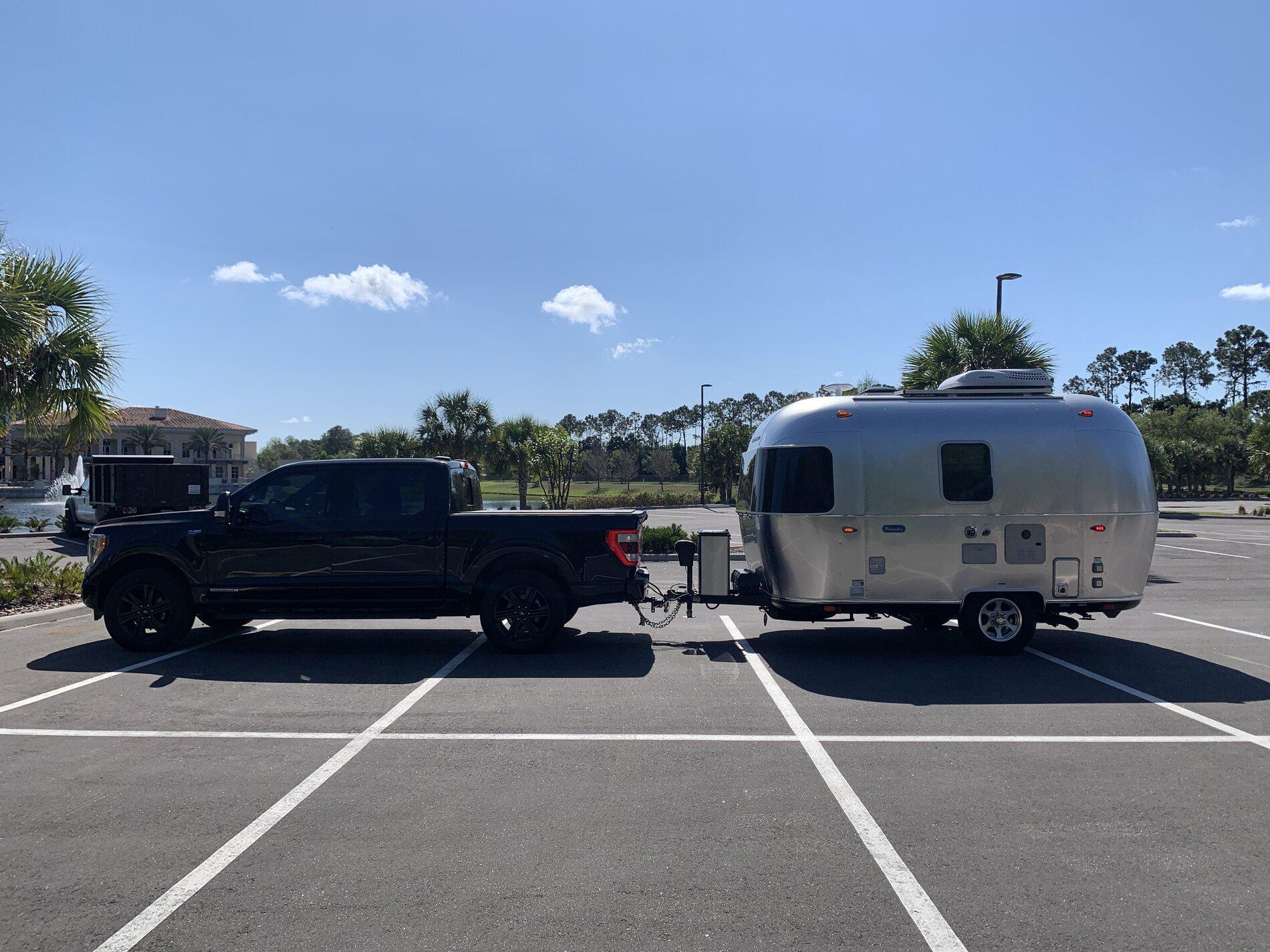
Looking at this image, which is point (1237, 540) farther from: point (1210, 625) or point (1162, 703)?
point (1162, 703)

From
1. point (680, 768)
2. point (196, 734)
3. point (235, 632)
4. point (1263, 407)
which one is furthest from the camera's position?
point (1263, 407)

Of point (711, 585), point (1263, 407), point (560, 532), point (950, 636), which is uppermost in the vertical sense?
point (1263, 407)

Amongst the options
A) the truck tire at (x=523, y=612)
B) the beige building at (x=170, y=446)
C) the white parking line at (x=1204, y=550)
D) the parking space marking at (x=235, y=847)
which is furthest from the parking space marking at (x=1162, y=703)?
the beige building at (x=170, y=446)

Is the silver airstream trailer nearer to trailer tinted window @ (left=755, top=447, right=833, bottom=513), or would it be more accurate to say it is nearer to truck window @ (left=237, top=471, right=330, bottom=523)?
trailer tinted window @ (left=755, top=447, right=833, bottom=513)

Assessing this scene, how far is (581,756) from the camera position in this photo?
19.0 ft

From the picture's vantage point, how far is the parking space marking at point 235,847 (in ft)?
11.7

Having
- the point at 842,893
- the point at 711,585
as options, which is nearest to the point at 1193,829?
the point at 842,893

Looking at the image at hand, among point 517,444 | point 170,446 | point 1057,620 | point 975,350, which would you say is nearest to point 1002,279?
point 975,350

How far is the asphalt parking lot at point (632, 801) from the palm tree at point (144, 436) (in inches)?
3499

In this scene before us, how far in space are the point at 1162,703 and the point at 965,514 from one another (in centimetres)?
242

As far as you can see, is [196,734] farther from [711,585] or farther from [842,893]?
[711,585]

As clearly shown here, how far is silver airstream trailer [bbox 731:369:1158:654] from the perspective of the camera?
8844 millimetres

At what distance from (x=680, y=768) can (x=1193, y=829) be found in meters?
2.83

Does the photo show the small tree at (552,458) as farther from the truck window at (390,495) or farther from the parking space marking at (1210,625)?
the truck window at (390,495)
